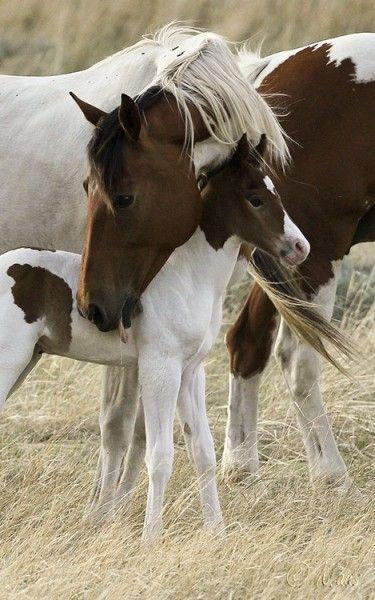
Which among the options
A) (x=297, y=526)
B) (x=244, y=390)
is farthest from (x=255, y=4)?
(x=297, y=526)

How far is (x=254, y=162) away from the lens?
4457 mm

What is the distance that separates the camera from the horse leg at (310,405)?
5652mm

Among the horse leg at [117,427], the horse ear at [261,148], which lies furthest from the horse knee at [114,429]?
the horse ear at [261,148]

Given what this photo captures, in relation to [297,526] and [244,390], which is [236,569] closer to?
[297,526]

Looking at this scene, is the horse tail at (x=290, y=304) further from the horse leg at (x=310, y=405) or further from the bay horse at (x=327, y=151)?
the horse leg at (x=310, y=405)

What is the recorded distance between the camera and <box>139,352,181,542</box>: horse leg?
14.5ft

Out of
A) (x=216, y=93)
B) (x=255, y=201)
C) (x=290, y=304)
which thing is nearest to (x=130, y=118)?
(x=216, y=93)

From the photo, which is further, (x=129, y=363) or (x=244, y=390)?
(x=244, y=390)

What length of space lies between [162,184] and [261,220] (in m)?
0.36

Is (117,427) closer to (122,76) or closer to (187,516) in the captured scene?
(187,516)

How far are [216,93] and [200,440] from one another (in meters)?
1.19

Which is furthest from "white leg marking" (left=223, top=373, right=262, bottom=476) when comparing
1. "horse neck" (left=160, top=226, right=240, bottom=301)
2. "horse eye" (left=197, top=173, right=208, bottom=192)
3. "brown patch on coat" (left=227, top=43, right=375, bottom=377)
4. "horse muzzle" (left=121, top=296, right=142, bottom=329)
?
"horse muzzle" (left=121, top=296, right=142, bottom=329)

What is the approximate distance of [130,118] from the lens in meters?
4.22

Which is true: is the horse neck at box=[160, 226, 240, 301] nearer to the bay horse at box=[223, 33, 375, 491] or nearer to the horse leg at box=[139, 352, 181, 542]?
the horse leg at box=[139, 352, 181, 542]
